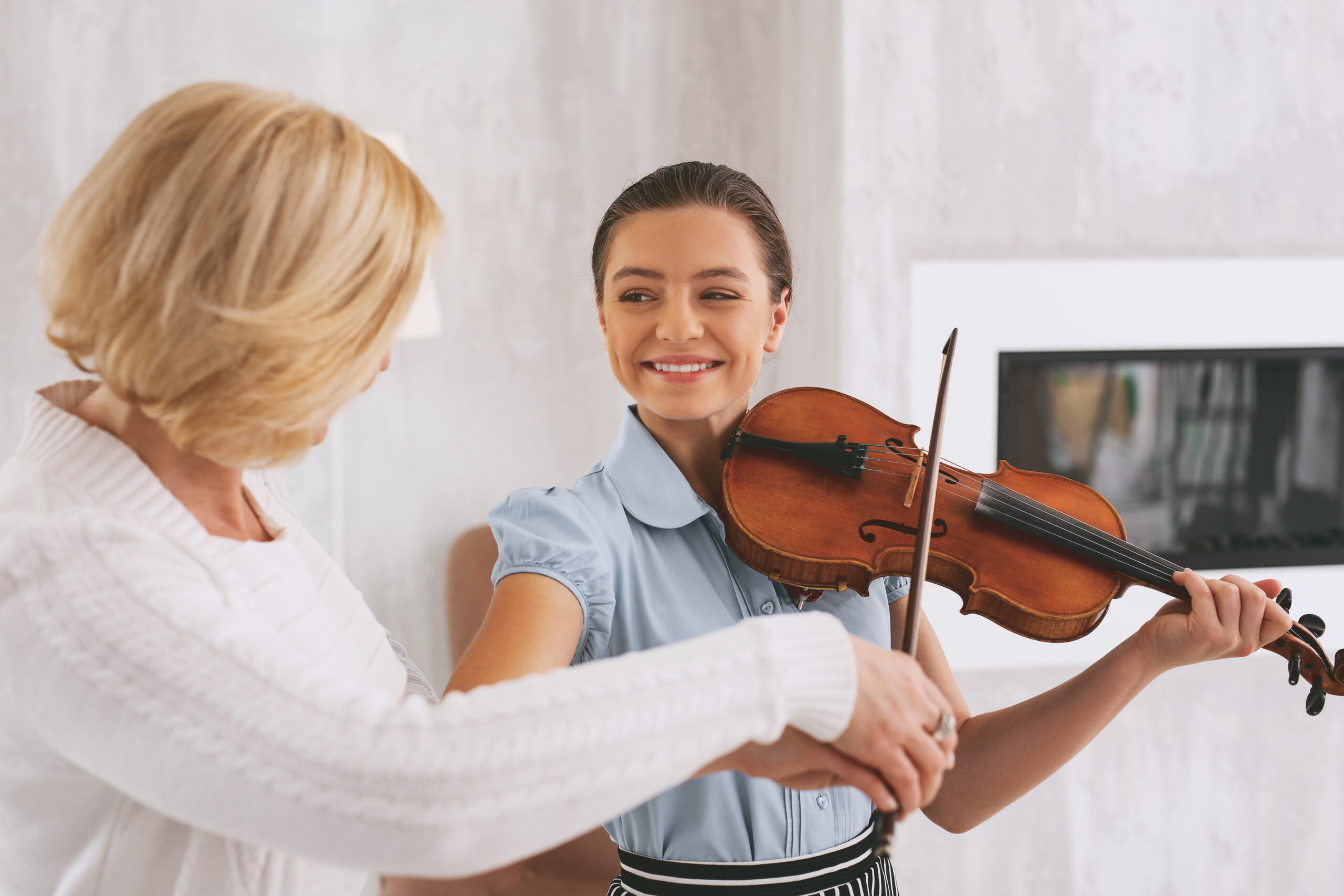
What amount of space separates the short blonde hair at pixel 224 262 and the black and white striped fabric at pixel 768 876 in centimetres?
62

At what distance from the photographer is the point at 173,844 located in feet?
2.16

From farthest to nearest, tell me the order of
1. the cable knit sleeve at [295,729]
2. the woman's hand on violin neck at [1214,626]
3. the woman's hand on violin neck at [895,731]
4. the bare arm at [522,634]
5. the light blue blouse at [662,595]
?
the woman's hand on violin neck at [1214,626] < the light blue blouse at [662,595] < the bare arm at [522,634] < the woman's hand on violin neck at [895,731] < the cable knit sleeve at [295,729]

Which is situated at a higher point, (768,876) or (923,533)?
(923,533)

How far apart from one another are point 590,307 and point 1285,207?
197cm

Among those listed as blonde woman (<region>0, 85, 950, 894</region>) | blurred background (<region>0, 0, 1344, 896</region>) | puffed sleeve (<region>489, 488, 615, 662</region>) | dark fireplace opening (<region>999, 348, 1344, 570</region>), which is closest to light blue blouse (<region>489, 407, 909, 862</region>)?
puffed sleeve (<region>489, 488, 615, 662</region>)

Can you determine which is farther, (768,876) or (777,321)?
(777,321)

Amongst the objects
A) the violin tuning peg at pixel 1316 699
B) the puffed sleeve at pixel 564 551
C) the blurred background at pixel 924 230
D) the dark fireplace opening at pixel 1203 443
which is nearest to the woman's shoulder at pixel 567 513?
the puffed sleeve at pixel 564 551

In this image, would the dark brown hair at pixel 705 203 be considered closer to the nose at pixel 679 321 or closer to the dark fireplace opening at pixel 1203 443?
the nose at pixel 679 321

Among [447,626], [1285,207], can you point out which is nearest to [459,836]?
[447,626]

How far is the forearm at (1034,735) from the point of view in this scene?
1.05 meters

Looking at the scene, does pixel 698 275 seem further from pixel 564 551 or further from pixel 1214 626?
pixel 1214 626

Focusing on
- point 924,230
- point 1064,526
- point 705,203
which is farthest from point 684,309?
point 924,230

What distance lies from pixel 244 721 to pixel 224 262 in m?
0.29

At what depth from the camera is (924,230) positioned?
7.90ft
